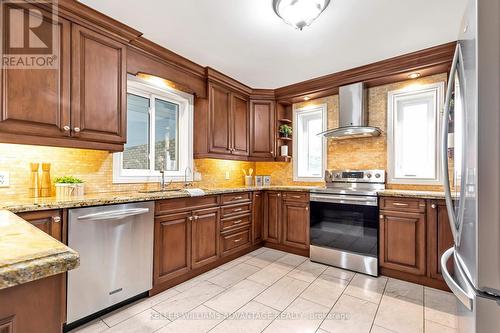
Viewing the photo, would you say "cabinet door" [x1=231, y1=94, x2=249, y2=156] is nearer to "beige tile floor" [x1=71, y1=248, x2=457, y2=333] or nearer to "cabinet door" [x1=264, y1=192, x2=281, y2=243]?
"cabinet door" [x1=264, y1=192, x2=281, y2=243]

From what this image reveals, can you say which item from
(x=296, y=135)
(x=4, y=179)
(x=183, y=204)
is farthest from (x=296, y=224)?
(x=4, y=179)

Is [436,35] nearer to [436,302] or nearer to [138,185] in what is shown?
[436,302]

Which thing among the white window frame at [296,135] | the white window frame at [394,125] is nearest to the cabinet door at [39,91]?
the white window frame at [296,135]

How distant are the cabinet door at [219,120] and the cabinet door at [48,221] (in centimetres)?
192

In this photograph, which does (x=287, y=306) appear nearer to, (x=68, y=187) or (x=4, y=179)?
(x=68, y=187)

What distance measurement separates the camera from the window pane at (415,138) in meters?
3.00

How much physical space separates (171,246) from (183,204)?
43 centimetres

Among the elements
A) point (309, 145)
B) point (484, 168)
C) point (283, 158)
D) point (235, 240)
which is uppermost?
point (309, 145)

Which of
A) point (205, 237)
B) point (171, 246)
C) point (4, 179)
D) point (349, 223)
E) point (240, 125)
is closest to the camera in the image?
point (4, 179)

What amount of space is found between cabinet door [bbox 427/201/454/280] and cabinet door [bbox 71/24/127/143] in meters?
3.18

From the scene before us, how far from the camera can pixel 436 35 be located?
2.40 meters

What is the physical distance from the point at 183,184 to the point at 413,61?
320cm

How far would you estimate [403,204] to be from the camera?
2619mm

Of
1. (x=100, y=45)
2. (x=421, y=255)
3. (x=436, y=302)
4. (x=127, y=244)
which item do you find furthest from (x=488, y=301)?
(x=100, y=45)
